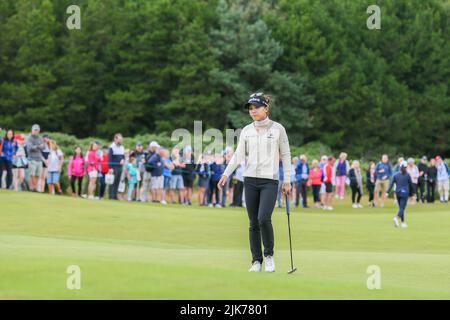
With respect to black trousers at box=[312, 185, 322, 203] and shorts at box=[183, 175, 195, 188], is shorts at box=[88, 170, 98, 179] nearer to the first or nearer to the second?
shorts at box=[183, 175, 195, 188]

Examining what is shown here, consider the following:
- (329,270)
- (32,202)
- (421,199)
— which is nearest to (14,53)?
(421,199)

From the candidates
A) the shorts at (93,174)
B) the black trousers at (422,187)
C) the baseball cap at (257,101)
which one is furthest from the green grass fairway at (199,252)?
the black trousers at (422,187)

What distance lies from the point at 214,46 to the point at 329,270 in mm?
64275

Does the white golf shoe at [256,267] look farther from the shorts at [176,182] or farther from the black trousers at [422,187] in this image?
the black trousers at [422,187]

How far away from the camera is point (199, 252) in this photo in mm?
18688

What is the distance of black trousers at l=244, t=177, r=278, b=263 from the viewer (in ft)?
44.3

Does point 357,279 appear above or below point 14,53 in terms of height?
below

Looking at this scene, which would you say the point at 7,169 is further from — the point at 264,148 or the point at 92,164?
the point at 264,148

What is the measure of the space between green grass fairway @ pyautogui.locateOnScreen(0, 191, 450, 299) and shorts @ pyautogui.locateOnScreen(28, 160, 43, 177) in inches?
73.2

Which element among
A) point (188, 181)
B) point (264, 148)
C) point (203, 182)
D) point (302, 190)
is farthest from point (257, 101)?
point (302, 190)

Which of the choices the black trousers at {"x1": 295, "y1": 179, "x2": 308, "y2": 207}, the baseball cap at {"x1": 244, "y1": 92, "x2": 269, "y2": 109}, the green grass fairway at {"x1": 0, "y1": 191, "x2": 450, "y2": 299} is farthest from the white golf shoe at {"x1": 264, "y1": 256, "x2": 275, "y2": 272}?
the black trousers at {"x1": 295, "y1": 179, "x2": 308, "y2": 207}

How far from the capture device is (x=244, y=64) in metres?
76.7

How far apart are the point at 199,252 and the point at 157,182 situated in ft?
57.0

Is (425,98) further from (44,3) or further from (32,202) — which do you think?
(32,202)
